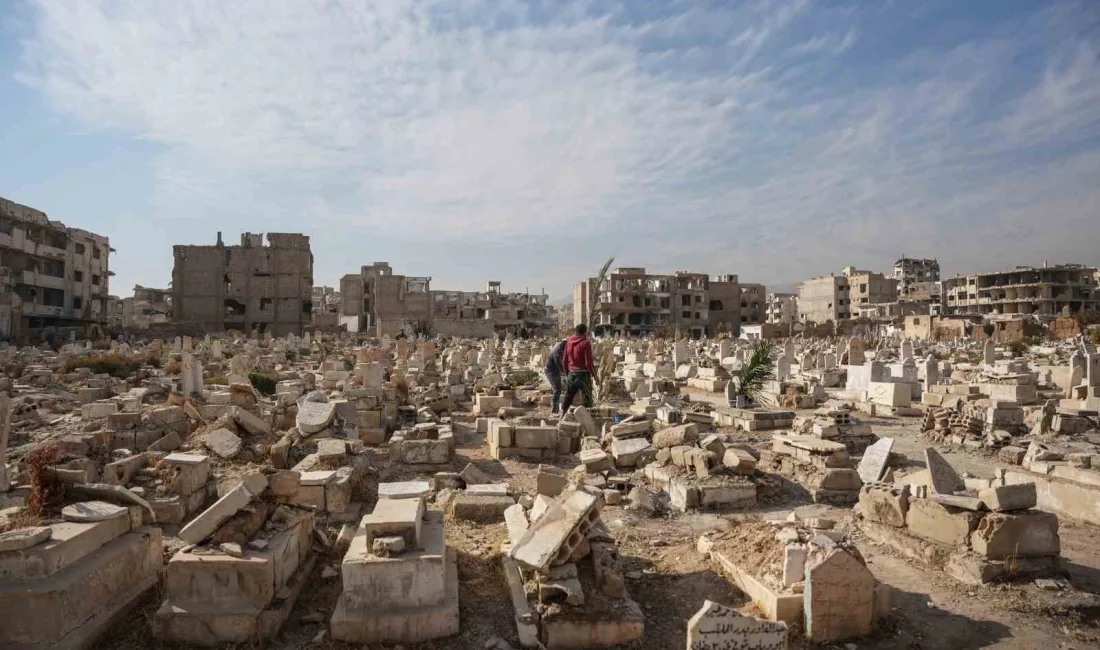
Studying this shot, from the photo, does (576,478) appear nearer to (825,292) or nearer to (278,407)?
(278,407)

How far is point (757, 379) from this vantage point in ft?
44.0

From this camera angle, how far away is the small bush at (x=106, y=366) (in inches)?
729

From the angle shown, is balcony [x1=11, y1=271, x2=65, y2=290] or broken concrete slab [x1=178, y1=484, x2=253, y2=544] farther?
balcony [x1=11, y1=271, x2=65, y2=290]

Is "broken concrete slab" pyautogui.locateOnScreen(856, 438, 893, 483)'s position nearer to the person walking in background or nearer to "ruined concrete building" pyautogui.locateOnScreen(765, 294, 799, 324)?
the person walking in background

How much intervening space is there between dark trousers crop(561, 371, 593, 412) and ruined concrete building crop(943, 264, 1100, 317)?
55.9 m

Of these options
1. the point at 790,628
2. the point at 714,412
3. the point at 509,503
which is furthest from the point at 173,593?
the point at 714,412

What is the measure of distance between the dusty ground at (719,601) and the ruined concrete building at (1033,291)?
5966 cm

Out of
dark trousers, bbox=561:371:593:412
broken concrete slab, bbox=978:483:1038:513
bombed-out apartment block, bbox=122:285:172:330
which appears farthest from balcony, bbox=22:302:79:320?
broken concrete slab, bbox=978:483:1038:513

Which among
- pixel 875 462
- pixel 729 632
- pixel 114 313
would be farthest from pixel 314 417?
pixel 114 313

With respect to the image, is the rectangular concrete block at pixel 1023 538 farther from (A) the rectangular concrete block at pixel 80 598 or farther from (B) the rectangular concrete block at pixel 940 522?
(A) the rectangular concrete block at pixel 80 598

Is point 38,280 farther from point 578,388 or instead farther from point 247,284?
point 578,388

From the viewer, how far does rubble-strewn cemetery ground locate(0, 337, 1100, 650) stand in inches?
156

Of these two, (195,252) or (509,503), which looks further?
(195,252)

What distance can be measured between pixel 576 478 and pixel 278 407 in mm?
5523
